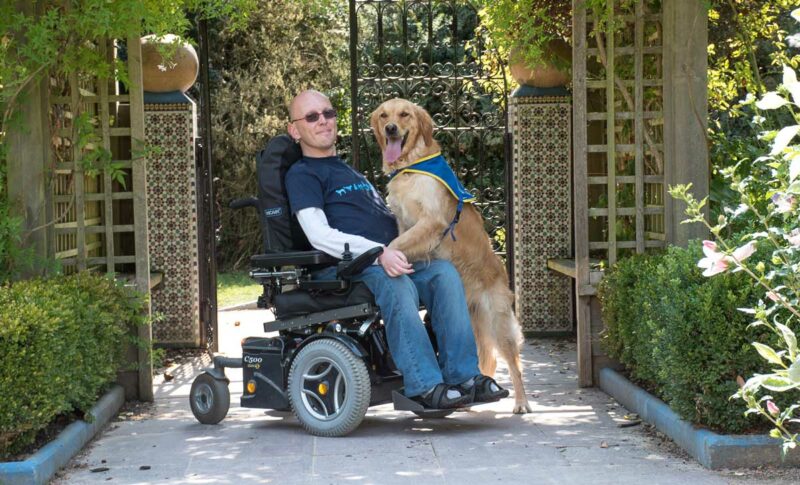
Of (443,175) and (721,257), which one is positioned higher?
(443,175)

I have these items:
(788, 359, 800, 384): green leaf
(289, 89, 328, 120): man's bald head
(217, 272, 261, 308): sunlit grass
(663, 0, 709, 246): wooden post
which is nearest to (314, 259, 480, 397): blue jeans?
(289, 89, 328, 120): man's bald head

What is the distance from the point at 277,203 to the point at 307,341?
67cm

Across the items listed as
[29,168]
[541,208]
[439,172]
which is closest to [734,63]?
[541,208]

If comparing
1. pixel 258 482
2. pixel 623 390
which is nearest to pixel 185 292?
pixel 623 390

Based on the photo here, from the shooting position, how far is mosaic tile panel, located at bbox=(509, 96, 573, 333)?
9.09 m

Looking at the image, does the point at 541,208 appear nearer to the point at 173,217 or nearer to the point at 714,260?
the point at 173,217

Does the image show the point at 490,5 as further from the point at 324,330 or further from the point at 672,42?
the point at 324,330

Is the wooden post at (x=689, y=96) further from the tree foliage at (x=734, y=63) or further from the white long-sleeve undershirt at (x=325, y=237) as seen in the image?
the white long-sleeve undershirt at (x=325, y=237)

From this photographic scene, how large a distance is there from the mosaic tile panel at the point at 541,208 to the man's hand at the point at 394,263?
388 cm

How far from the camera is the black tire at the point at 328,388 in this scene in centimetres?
533

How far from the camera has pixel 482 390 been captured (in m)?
5.41

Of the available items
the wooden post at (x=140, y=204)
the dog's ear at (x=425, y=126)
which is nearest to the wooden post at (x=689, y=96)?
the dog's ear at (x=425, y=126)

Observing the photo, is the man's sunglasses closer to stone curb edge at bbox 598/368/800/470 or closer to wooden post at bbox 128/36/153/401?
wooden post at bbox 128/36/153/401

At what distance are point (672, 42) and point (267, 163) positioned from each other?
7.67 ft
